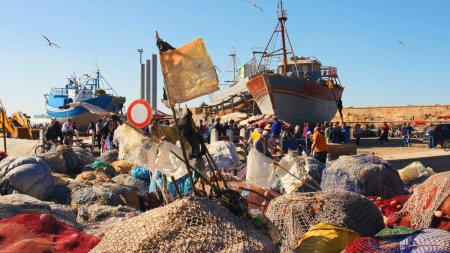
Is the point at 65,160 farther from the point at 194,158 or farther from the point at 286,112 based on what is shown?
the point at 286,112

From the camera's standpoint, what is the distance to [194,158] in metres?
3.84

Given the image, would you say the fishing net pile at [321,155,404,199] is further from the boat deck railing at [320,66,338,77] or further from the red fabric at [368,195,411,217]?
the boat deck railing at [320,66,338,77]

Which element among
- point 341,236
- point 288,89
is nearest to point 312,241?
point 341,236

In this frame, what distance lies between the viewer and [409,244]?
10.1 feet

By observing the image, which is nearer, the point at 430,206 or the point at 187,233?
the point at 187,233

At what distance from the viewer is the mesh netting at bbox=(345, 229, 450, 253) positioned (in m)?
3.01

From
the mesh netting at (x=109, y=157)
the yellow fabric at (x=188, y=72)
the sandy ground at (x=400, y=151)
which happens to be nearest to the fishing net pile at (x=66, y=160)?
the mesh netting at (x=109, y=157)

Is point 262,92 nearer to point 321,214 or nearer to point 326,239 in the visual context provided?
point 321,214

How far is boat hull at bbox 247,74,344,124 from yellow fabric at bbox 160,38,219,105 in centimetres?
2284

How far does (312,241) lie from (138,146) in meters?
1.58

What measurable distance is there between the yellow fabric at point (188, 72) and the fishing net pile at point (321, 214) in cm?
141

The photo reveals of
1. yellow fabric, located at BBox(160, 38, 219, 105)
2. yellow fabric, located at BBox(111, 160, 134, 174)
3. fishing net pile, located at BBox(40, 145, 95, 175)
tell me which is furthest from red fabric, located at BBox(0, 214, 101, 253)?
yellow fabric, located at BBox(111, 160, 134, 174)

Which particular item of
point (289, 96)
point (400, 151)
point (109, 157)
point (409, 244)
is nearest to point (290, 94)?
point (289, 96)

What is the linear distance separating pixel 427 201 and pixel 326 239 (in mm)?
1413
